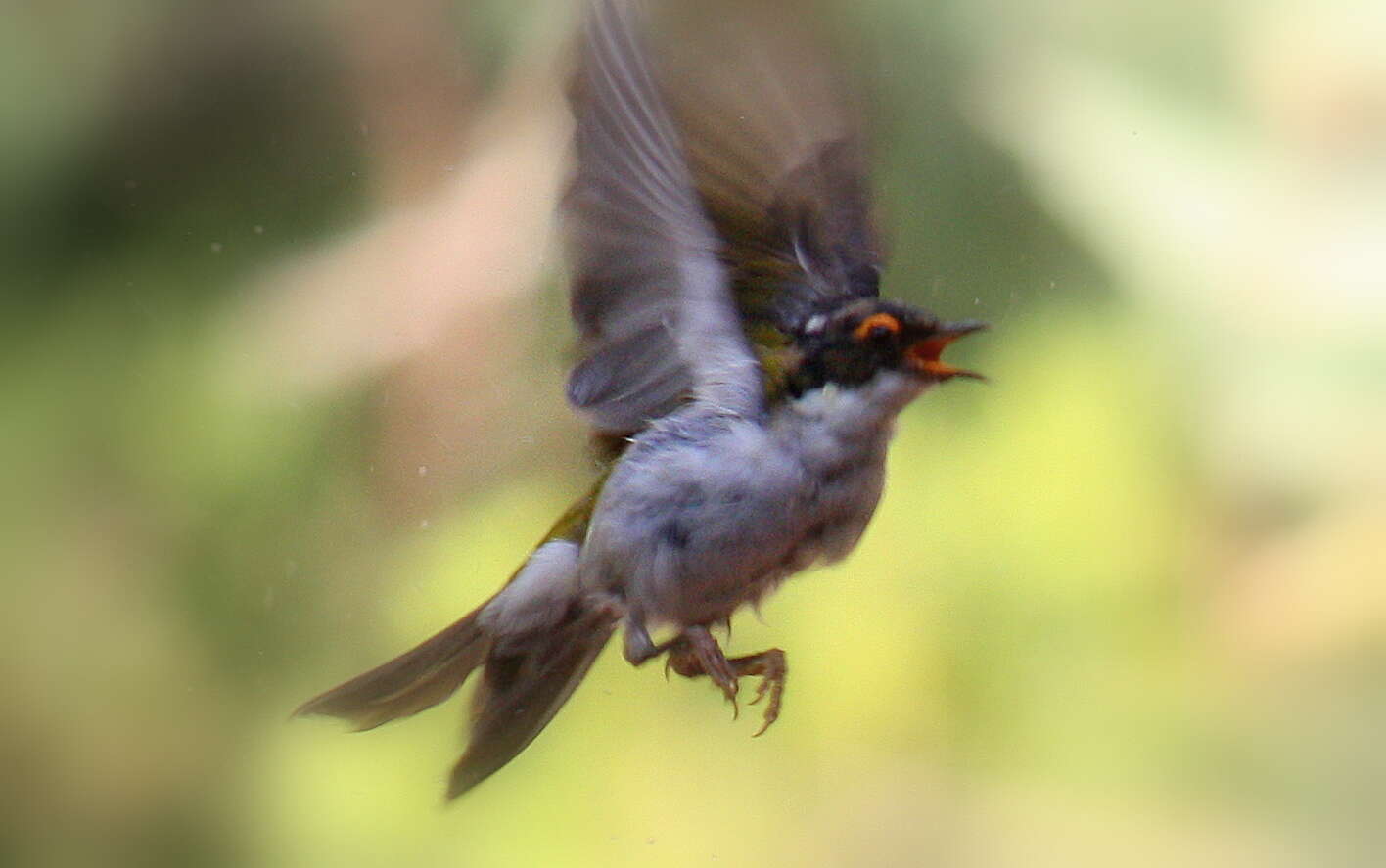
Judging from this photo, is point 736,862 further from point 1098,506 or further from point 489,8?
point 489,8

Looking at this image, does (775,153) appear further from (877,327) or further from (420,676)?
(420,676)

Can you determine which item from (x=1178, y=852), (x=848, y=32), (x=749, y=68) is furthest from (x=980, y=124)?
(x=1178, y=852)

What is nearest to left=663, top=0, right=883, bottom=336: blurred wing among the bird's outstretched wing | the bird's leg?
the bird's outstretched wing

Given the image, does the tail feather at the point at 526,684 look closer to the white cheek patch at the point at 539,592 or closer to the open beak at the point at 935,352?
the white cheek patch at the point at 539,592

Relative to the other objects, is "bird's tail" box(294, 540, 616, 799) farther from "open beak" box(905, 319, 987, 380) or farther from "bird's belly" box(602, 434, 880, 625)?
"open beak" box(905, 319, 987, 380)

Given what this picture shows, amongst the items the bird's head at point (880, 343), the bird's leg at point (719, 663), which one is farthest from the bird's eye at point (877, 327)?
the bird's leg at point (719, 663)

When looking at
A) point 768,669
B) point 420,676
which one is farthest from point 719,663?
point 420,676
